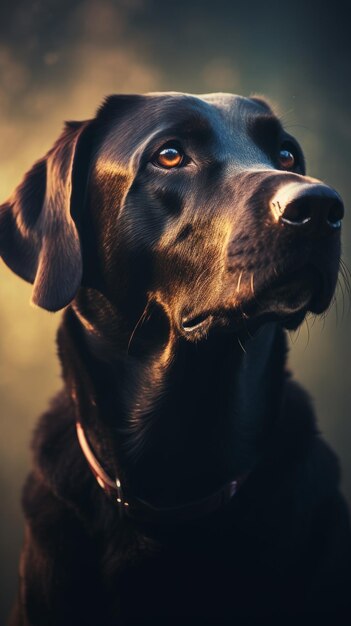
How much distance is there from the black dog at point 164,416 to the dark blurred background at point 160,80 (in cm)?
235

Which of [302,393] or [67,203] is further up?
[67,203]

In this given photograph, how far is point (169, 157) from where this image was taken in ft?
7.25

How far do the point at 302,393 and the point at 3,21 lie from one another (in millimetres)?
3388

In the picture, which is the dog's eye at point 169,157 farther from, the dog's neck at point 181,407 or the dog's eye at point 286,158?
the dog's neck at point 181,407

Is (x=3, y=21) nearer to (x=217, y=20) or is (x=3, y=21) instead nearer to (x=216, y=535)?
(x=217, y=20)

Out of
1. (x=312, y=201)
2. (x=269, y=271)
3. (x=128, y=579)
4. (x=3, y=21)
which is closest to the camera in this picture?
(x=312, y=201)

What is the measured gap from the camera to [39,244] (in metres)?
2.42

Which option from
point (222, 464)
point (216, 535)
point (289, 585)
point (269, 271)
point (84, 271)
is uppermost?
point (269, 271)

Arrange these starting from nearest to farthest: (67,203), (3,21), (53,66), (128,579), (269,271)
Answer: (269,271) → (128,579) → (67,203) → (3,21) → (53,66)

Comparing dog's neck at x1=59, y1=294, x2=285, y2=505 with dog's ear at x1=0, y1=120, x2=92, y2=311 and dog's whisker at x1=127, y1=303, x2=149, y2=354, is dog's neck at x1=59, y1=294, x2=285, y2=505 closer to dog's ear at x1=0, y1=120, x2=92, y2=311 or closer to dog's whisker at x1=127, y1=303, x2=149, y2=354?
dog's whisker at x1=127, y1=303, x2=149, y2=354

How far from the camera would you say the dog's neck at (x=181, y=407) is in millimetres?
2285

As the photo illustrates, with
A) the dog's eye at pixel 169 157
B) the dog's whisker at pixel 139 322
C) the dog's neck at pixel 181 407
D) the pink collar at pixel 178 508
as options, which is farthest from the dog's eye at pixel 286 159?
the pink collar at pixel 178 508

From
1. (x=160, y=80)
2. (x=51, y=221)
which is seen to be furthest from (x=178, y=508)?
(x=160, y=80)

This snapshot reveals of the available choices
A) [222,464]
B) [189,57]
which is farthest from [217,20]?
[222,464]
